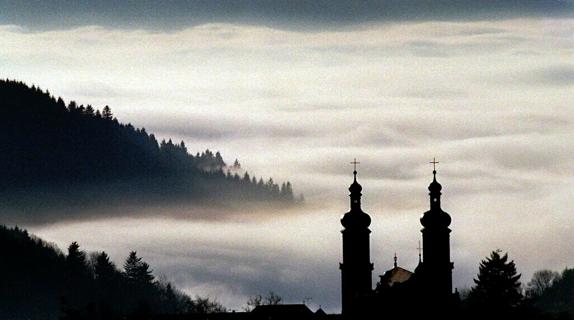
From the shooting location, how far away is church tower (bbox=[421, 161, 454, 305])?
152625 millimetres

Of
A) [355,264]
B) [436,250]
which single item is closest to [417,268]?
[436,250]

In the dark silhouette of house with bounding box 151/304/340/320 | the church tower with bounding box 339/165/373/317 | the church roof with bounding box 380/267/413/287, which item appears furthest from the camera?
the dark silhouette of house with bounding box 151/304/340/320

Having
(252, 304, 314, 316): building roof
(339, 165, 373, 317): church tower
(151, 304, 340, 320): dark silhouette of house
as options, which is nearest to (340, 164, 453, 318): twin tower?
(339, 165, 373, 317): church tower

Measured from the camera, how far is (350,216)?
158 m

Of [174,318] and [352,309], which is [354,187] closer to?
[352,309]

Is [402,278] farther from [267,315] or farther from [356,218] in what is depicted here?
[267,315]

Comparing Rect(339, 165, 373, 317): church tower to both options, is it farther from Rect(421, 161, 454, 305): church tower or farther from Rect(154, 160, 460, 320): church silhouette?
Rect(421, 161, 454, 305): church tower

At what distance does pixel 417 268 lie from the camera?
6117 inches

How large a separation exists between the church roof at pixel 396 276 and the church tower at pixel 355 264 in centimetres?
225

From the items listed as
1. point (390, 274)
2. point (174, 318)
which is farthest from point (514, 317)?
point (174, 318)

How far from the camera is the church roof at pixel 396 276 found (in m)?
159

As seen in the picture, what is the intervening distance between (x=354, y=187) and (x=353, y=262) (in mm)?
6961

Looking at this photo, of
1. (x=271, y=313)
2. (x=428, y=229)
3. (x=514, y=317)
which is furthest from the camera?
(x=271, y=313)

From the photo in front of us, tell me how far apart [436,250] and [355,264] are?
6.93 m
